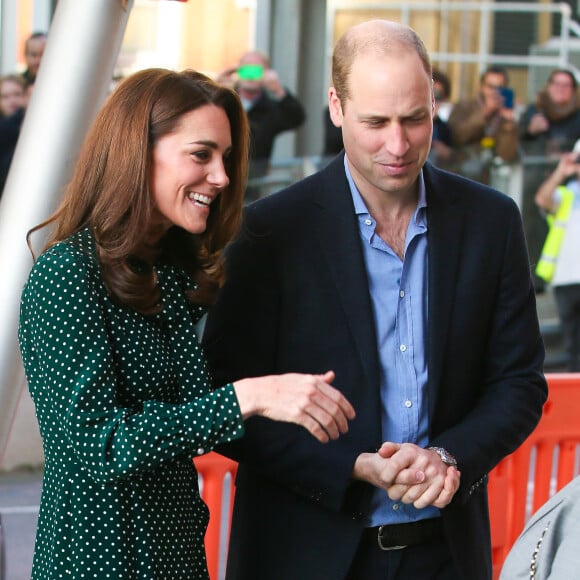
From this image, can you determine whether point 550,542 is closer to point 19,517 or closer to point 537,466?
point 537,466

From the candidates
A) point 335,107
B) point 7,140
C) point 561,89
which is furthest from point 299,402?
point 561,89

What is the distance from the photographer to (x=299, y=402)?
2.64 meters

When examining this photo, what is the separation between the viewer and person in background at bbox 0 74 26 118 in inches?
390

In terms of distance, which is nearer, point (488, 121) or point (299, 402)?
point (299, 402)

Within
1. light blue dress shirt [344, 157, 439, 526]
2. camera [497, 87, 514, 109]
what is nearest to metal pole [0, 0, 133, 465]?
light blue dress shirt [344, 157, 439, 526]

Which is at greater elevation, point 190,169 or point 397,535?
point 190,169

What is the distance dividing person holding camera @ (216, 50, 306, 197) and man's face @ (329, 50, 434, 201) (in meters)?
7.45

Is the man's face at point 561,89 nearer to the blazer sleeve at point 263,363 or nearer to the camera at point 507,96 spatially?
the camera at point 507,96

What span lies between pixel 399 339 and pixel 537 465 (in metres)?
2.29

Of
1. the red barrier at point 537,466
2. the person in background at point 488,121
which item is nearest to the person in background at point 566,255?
the person in background at point 488,121

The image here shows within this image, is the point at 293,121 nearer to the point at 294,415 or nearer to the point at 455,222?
the point at 455,222

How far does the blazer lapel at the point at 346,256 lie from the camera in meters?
3.14

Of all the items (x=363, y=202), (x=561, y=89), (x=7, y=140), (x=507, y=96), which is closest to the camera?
(x=363, y=202)

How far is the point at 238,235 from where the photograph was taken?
3.30 meters
